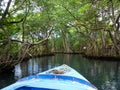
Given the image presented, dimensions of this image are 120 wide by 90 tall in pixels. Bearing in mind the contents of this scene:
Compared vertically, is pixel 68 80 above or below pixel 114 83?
above

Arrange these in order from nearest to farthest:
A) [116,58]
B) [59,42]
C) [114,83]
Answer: [114,83] < [116,58] < [59,42]

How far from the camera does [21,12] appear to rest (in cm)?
1673

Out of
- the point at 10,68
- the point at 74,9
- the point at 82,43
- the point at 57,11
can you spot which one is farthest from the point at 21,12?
the point at 82,43

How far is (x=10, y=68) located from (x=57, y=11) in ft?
25.9

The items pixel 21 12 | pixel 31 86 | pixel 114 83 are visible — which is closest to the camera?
pixel 31 86

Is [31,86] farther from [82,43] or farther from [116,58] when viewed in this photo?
[82,43]

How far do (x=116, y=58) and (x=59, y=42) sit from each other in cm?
3263

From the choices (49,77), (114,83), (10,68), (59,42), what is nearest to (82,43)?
(59,42)

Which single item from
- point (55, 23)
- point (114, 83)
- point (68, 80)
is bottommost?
point (114, 83)

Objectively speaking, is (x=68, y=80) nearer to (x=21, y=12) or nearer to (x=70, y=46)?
(x=21, y=12)

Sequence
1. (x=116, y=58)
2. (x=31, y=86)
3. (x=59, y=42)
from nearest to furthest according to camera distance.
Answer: (x=31, y=86) < (x=116, y=58) < (x=59, y=42)

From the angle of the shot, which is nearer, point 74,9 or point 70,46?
point 74,9

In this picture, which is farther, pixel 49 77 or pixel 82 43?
pixel 82 43

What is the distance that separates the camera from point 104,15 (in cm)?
2611
